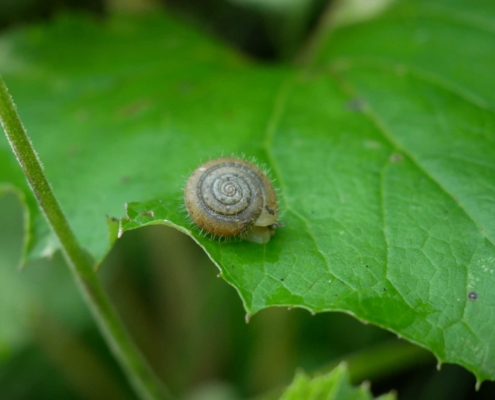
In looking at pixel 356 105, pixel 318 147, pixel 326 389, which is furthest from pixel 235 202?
pixel 356 105

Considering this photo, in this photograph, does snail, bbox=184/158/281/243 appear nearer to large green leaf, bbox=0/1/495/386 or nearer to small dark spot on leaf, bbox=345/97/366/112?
large green leaf, bbox=0/1/495/386

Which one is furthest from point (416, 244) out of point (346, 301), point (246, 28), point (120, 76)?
point (246, 28)

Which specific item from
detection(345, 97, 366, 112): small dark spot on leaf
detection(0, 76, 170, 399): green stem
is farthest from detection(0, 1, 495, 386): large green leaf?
detection(0, 76, 170, 399): green stem

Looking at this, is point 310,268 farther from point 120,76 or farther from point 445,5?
point 445,5

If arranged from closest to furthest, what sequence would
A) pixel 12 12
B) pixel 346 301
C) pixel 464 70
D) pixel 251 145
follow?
1. pixel 346 301
2. pixel 251 145
3. pixel 464 70
4. pixel 12 12

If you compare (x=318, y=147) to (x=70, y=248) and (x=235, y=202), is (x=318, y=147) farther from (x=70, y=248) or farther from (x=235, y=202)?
(x=70, y=248)

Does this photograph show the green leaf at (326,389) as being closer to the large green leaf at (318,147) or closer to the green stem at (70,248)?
the large green leaf at (318,147)
